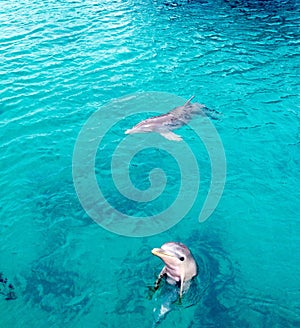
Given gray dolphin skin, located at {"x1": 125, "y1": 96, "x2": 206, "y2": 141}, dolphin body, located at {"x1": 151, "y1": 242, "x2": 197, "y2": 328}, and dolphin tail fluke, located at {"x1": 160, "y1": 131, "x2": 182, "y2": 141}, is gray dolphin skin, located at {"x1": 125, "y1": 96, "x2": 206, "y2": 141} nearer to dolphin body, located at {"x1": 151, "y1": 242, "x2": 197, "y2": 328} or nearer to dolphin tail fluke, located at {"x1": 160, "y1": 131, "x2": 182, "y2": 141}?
dolphin tail fluke, located at {"x1": 160, "y1": 131, "x2": 182, "y2": 141}

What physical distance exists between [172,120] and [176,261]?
8011 mm

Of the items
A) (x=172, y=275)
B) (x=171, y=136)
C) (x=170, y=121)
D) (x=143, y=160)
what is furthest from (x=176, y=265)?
(x=170, y=121)

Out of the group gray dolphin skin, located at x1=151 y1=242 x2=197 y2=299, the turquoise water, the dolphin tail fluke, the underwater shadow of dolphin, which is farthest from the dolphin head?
the underwater shadow of dolphin

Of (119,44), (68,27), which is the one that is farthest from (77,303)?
(68,27)

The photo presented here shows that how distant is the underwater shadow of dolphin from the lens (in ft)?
50.3

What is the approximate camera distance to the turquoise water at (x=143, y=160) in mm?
9664

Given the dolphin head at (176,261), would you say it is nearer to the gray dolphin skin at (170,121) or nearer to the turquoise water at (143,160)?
the turquoise water at (143,160)

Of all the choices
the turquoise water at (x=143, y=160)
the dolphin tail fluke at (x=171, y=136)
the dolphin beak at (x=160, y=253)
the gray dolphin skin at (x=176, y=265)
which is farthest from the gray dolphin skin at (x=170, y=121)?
the dolphin beak at (x=160, y=253)

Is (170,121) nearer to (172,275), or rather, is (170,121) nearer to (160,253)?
(172,275)

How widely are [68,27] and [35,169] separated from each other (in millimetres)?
13810

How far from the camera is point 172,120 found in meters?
15.8

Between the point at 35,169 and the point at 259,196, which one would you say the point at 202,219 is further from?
the point at 35,169

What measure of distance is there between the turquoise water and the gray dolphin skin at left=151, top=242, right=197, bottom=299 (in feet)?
1.55

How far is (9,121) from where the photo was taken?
16203 millimetres
